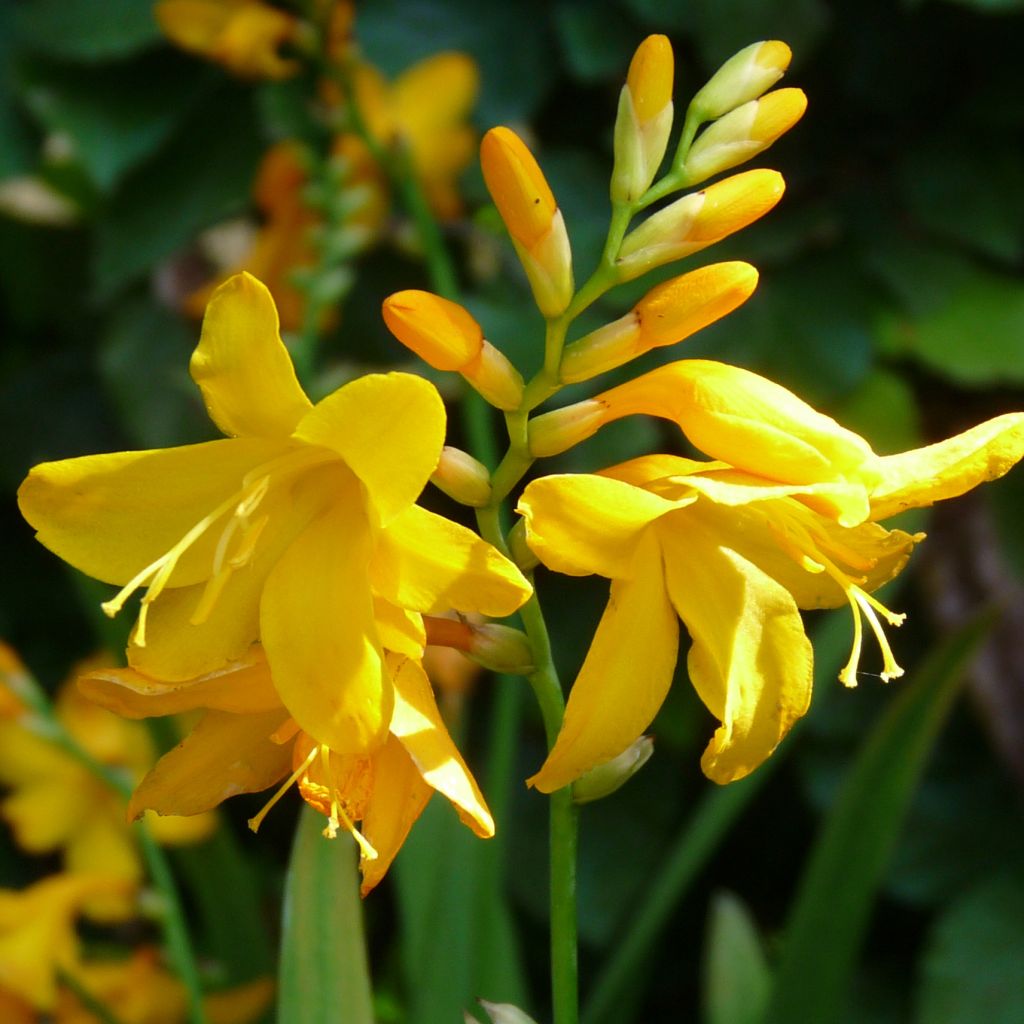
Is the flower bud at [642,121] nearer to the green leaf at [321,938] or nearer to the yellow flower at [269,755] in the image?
the yellow flower at [269,755]

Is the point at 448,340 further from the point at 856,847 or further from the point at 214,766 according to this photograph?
the point at 856,847


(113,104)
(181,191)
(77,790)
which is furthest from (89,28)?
(77,790)

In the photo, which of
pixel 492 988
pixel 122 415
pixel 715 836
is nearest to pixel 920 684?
pixel 715 836

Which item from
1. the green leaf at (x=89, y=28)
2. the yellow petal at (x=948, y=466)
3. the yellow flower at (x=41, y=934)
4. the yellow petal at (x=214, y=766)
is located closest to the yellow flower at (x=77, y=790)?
the yellow flower at (x=41, y=934)

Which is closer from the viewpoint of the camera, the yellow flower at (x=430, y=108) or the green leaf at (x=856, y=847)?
the green leaf at (x=856, y=847)

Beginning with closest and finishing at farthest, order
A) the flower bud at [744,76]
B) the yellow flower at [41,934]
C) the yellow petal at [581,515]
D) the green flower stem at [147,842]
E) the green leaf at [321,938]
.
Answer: the yellow petal at [581,515]
the flower bud at [744,76]
the green leaf at [321,938]
the green flower stem at [147,842]
the yellow flower at [41,934]

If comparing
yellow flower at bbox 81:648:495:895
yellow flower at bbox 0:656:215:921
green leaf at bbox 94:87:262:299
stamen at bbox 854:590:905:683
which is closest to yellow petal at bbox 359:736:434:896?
yellow flower at bbox 81:648:495:895

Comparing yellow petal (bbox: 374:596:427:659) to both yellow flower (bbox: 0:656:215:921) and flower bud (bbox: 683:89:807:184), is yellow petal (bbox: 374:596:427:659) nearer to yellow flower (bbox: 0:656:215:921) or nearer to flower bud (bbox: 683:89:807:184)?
flower bud (bbox: 683:89:807:184)
